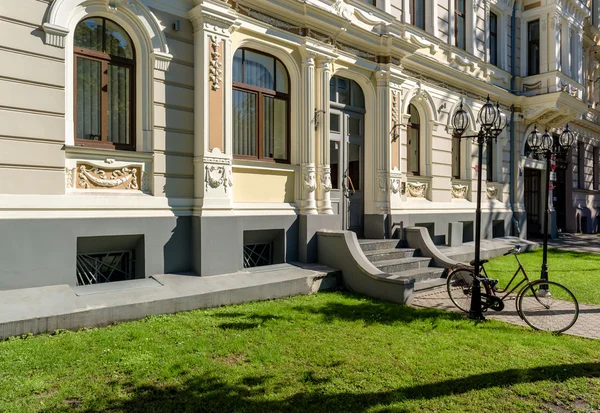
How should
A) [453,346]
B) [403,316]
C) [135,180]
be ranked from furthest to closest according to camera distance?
[135,180] → [403,316] → [453,346]

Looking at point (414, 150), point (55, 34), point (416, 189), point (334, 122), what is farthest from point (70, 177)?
point (414, 150)

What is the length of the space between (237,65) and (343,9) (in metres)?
3.38

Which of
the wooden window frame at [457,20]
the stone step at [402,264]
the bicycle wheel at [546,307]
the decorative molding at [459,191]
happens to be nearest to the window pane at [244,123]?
the stone step at [402,264]

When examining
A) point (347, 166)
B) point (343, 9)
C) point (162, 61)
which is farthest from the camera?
point (347, 166)

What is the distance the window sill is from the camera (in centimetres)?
664

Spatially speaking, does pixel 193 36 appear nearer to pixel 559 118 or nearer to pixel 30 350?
pixel 30 350

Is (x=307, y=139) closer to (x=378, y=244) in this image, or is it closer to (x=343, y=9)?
(x=378, y=244)

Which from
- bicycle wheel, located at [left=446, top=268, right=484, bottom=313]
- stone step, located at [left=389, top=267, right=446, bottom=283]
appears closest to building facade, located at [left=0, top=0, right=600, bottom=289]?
stone step, located at [left=389, top=267, right=446, bottom=283]

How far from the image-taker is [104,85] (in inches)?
283

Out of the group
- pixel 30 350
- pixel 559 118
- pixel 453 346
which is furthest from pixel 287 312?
pixel 559 118

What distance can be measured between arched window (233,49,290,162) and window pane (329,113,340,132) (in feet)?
4.76

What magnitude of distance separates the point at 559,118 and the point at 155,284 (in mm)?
17951

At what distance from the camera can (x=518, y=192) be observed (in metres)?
16.7

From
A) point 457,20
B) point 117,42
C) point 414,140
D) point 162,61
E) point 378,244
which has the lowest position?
point 378,244
